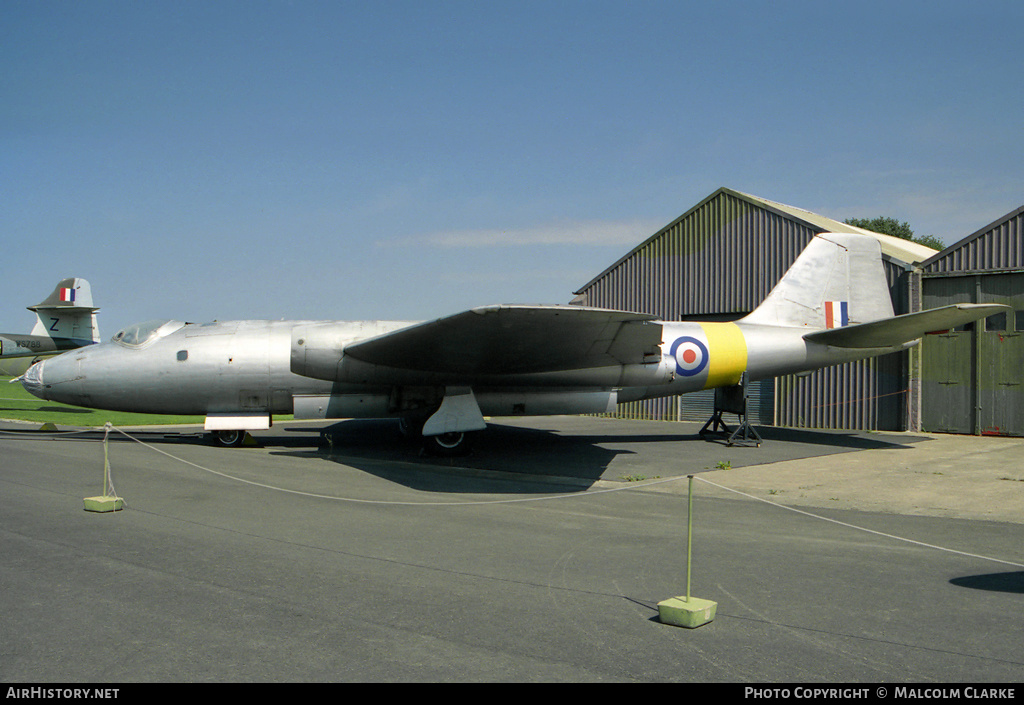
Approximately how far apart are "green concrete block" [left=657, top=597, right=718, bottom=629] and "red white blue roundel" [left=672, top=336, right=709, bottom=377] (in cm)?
1132

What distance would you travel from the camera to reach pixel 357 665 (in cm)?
398

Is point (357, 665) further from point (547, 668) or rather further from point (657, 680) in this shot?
point (657, 680)

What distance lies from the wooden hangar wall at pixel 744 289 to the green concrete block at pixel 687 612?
17.1m


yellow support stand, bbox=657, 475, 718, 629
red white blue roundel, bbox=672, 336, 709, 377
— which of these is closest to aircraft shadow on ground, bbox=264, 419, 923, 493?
red white blue roundel, bbox=672, 336, 709, 377

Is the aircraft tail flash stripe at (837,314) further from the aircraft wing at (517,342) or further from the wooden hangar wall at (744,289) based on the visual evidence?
the aircraft wing at (517,342)

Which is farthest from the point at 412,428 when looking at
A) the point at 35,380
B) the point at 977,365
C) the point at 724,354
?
the point at 977,365

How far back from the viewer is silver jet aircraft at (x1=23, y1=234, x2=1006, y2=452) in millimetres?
13523

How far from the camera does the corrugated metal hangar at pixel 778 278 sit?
18.2 m

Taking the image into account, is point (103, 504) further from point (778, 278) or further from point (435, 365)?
point (778, 278)

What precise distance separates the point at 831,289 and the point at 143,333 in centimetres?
1685

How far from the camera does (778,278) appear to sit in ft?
69.7

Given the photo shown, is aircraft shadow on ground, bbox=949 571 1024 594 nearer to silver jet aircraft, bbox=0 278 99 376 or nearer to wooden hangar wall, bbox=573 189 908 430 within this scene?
wooden hangar wall, bbox=573 189 908 430

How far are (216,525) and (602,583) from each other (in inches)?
182

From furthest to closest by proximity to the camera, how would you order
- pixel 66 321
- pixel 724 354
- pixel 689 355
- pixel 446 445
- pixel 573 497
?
pixel 66 321
pixel 724 354
pixel 689 355
pixel 446 445
pixel 573 497
